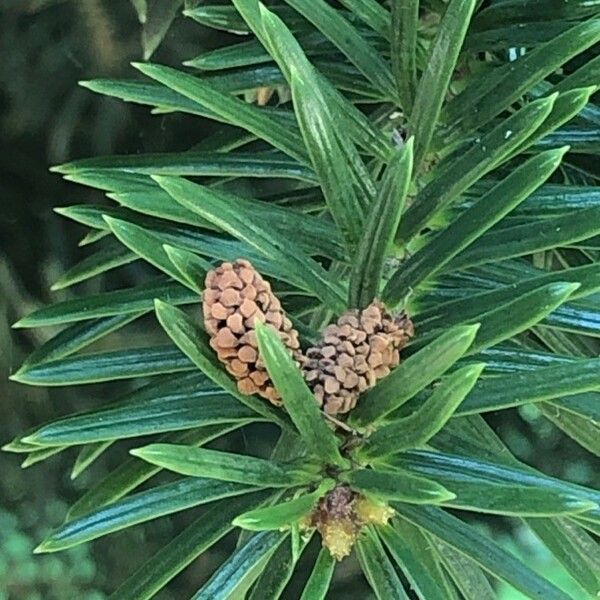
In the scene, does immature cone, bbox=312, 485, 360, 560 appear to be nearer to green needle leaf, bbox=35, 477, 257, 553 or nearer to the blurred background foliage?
green needle leaf, bbox=35, 477, 257, 553

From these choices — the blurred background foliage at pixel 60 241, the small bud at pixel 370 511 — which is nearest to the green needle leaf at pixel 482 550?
the small bud at pixel 370 511

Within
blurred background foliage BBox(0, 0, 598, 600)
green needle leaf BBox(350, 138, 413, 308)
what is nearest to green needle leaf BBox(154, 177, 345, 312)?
green needle leaf BBox(350, 138, 413, 308)

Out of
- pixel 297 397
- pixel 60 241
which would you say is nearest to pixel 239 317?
pixel 297 397

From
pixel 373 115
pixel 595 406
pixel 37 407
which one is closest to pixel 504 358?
pixel 595 406

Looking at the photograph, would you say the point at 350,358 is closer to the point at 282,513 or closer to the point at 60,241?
the point at 282,513

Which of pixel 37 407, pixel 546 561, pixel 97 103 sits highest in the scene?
pixel 97 103

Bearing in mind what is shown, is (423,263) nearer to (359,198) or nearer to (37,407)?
(359,198)
